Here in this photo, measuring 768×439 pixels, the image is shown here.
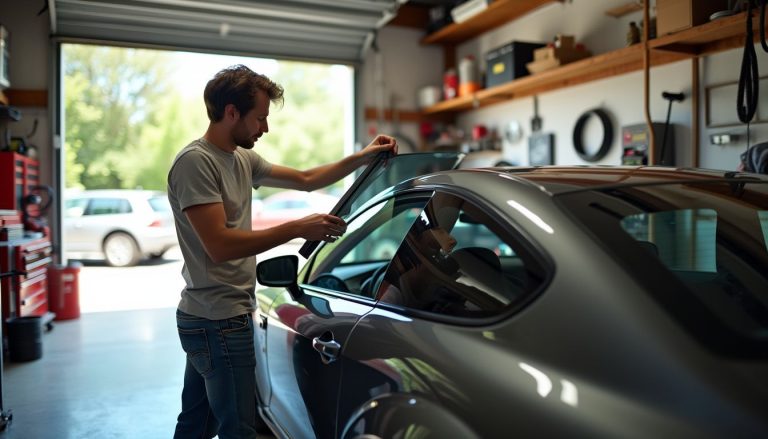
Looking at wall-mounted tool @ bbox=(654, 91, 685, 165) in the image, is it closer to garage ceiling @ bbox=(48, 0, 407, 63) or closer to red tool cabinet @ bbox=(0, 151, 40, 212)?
garage ceiling @ bbox=(48, 0, 407, 63)

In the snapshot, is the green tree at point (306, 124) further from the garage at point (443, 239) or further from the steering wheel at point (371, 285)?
the steering wheel at point (371, 285)

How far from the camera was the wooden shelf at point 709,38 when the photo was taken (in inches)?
130

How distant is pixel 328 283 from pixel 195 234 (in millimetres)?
589

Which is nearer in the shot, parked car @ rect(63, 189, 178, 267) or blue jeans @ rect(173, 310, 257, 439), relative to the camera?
blue jeans @ rect(173, 310, 257, 439)

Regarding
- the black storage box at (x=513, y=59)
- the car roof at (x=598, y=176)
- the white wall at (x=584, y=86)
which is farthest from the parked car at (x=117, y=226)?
the car roof at (x=598, y=176)

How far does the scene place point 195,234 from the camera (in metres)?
1.71

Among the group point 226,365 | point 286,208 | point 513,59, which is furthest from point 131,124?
point 226,365

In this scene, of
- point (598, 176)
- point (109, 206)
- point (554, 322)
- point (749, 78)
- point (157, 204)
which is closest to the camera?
point (554, 322)

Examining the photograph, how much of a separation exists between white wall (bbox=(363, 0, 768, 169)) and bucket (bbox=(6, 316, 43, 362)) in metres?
4.06

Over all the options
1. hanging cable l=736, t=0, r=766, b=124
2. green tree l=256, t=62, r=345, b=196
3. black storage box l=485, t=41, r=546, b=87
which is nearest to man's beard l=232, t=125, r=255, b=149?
hanging cable l=736, t=0, r=766, b=124

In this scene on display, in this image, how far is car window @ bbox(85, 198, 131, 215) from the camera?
28.5 feet

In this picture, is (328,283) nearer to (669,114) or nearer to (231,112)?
(231,112)

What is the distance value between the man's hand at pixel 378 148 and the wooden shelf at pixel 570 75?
8.50 feet

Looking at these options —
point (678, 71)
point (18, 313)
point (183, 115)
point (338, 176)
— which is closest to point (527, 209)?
point (338, 176)
